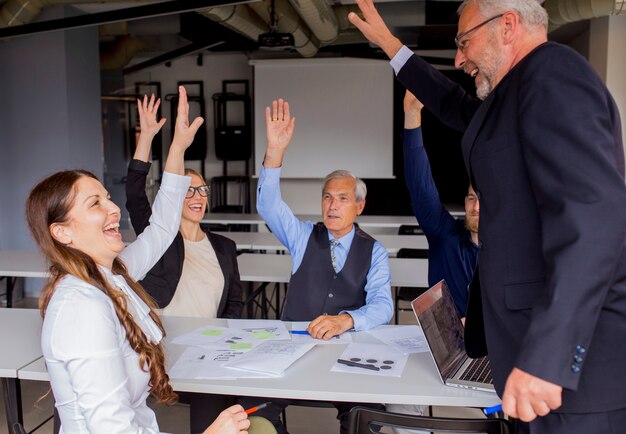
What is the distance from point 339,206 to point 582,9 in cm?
422

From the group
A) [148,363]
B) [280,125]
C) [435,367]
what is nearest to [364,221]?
[280,125]

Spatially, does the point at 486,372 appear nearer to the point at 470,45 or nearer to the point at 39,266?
the point at 470,45

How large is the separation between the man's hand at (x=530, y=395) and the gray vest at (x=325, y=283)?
1.58 m

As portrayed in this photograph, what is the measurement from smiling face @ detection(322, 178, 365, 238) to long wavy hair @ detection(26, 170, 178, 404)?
136cm

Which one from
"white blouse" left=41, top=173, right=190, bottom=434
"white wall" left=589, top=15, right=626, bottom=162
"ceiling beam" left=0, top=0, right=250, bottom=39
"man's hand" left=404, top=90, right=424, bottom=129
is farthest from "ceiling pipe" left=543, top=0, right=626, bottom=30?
"white blouse" left=41, top=173, right=190, bottom=434

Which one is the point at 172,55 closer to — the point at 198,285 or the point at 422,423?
the point at 198,285

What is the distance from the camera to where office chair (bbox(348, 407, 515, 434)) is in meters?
1.54

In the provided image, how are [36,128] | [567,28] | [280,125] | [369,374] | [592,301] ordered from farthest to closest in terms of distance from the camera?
[567,28] → [36,128] → [280,125] → [369,374] → [592,301]

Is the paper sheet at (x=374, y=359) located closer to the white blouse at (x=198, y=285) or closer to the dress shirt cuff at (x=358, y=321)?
the dress shirt cuff at (x=358, y=321)

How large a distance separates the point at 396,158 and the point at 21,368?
366 inches

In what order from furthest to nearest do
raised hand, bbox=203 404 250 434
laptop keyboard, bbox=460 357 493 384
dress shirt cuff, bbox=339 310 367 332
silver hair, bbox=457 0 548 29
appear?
dress shirt cuff, bbox=339 310 367 332
laptop keyboard, bbox=460 357 493 384
raised hand, bbox=203 404 250 434
silver hair, bbox=457 0 548 29

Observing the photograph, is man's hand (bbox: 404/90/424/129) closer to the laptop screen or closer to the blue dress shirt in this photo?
the blue dress shirt

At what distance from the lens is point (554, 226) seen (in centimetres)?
115

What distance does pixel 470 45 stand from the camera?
1.43m
